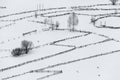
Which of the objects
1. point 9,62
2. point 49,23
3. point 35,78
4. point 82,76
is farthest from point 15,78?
point 49,23

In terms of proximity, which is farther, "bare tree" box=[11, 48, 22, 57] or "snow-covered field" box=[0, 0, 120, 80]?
"bare tree" box=[11, 48, 22, 57]

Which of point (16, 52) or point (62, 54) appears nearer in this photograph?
point (62, 54)

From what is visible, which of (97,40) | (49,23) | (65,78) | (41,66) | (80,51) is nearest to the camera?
(65,78)

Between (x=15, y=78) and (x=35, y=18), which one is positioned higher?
(x=35, y=18)

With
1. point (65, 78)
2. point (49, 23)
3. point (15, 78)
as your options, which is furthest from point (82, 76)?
point (49, 23)

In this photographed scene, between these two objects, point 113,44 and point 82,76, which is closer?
point 82,76

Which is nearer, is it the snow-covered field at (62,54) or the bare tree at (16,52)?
the snow-covered field at (62,54)

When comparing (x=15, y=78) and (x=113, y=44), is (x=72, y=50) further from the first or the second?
(x=15, y=78)

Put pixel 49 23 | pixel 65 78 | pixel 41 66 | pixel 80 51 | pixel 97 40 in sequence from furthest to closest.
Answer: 1. pixel 49 23
2. pixel 97 40
3. pixel 80 51
4. pixel 41 66
5. pixel 65 78

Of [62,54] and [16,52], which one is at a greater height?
[16,52]

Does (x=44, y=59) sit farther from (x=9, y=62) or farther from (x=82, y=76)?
(x=82, y=76)
